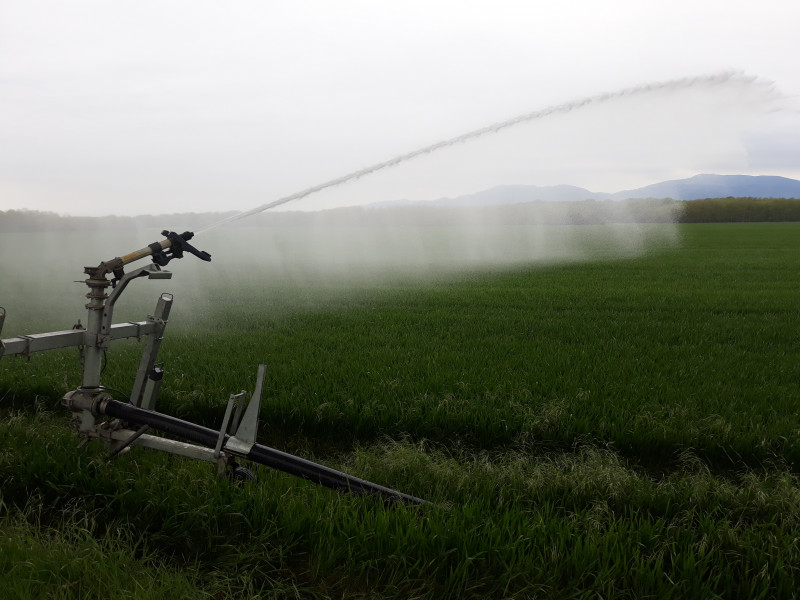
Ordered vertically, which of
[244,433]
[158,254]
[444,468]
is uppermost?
[158,254]

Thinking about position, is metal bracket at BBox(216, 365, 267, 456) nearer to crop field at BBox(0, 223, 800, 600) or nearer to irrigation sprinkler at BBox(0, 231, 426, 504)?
irrigation sprinkler at BBox(0, 231, 426, 504)

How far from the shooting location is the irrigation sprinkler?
3.54m

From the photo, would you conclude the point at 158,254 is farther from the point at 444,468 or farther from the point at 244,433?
the point at 444,468

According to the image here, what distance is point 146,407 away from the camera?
4328 millimetres

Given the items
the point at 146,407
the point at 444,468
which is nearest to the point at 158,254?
the point at 146,407

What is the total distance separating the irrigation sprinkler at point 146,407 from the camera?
140 inches

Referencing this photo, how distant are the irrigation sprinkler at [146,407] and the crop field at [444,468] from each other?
6.0 inches

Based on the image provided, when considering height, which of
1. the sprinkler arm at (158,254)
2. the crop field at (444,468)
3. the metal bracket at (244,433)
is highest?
the sprinkler arm at (158,254)

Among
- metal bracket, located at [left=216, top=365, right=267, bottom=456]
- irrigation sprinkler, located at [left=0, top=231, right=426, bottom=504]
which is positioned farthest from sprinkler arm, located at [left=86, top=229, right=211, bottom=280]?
metal bracket, located at [left=216, top=365, right=267, bottom=456]

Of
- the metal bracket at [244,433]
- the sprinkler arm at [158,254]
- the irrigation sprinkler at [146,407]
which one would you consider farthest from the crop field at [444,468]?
the sprinkler arm at [158,254]

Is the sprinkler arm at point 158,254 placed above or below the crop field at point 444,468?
above

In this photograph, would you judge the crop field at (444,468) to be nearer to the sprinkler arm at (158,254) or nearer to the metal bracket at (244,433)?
the metal bracket at (244,433)

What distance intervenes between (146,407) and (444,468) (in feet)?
7.41

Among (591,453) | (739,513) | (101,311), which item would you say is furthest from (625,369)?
(101,311)
